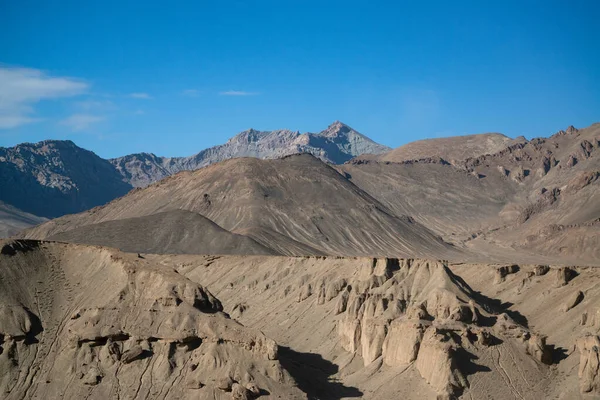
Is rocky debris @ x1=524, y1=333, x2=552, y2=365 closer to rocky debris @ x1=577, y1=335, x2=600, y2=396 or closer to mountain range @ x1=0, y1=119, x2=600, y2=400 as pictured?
mountain range @ x1=0, y1=119, x2=600, y2=400

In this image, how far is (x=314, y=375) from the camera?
214 feet

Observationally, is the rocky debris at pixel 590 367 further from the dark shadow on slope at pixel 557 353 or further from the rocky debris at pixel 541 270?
the rocky debris at pixel 541 270

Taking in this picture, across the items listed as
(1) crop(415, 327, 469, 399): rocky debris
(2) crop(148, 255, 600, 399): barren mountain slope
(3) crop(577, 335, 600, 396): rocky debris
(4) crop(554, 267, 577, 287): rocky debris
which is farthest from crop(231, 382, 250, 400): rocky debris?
(4) crop(554, 267, 577, 287): rocky debris

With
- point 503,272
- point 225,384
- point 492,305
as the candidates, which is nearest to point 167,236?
point 503,272

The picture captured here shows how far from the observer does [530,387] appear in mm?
61031

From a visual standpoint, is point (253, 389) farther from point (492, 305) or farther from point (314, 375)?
point (492, 305)

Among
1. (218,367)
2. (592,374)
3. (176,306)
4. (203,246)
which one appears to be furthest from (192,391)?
(203,246)

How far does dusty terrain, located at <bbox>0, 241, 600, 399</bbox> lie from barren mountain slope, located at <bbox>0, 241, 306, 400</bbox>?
8cm

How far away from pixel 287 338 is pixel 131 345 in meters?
26.4

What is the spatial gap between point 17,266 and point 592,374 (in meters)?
43.1

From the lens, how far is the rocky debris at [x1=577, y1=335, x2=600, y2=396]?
58281mm

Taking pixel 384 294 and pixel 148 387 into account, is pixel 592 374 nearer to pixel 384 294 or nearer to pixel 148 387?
pixel 384 294

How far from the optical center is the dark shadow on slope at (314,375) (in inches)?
2313

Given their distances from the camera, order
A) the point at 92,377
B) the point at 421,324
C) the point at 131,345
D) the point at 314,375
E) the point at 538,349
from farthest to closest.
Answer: the point at 421,324, the point at 314,375, the point at 538,349, the point at 131,345, the point at 92,377
